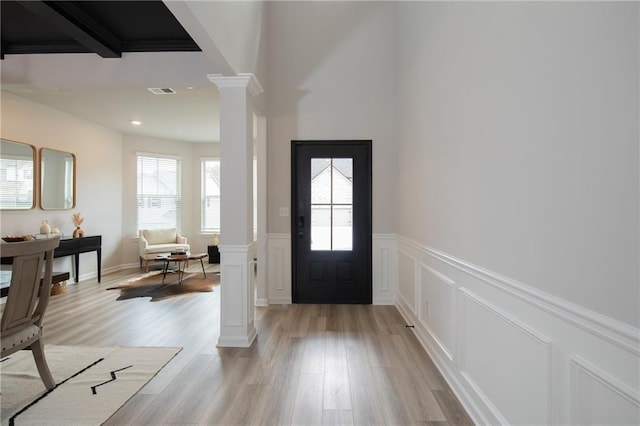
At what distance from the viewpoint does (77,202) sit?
570 cm

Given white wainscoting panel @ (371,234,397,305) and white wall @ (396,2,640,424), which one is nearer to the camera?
white wall @ (396,2,640,424)

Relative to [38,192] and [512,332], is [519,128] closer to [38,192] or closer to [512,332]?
[512,332]

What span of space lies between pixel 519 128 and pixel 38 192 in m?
6.22

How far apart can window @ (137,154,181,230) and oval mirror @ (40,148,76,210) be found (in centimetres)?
155

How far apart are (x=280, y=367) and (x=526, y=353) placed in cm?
175

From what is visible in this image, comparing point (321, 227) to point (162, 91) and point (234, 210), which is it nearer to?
point (234, 210)

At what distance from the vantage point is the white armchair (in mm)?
6539

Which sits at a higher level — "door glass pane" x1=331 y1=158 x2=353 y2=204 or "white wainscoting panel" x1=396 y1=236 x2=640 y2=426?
"door glass pane" x1=331 y1=158 x2=353 y2=204

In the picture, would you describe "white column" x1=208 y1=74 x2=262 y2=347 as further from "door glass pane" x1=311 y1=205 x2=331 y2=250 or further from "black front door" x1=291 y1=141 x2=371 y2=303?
"door glass pane" x1=311 y1=205 x2=331 y2=250

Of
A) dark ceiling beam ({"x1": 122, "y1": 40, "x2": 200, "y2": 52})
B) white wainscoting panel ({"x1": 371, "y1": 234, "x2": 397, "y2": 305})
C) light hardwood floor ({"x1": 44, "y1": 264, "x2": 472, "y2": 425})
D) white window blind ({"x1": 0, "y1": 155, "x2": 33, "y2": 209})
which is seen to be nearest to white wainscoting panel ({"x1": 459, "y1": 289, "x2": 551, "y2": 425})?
light hardwood floor ({"x1": 44, "y1": 264, "x2": 472, "y2": 425})

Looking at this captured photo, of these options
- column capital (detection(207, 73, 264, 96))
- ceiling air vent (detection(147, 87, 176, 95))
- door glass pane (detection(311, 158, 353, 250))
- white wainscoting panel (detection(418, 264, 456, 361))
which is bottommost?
white wainscoting panel (detection(418, 264, 456, 361))

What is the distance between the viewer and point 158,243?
6.97 m

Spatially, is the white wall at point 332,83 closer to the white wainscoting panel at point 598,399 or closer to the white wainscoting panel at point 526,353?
the white wainscoting panel at point 526,353

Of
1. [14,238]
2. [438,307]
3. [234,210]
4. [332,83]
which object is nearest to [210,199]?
[14,238]
